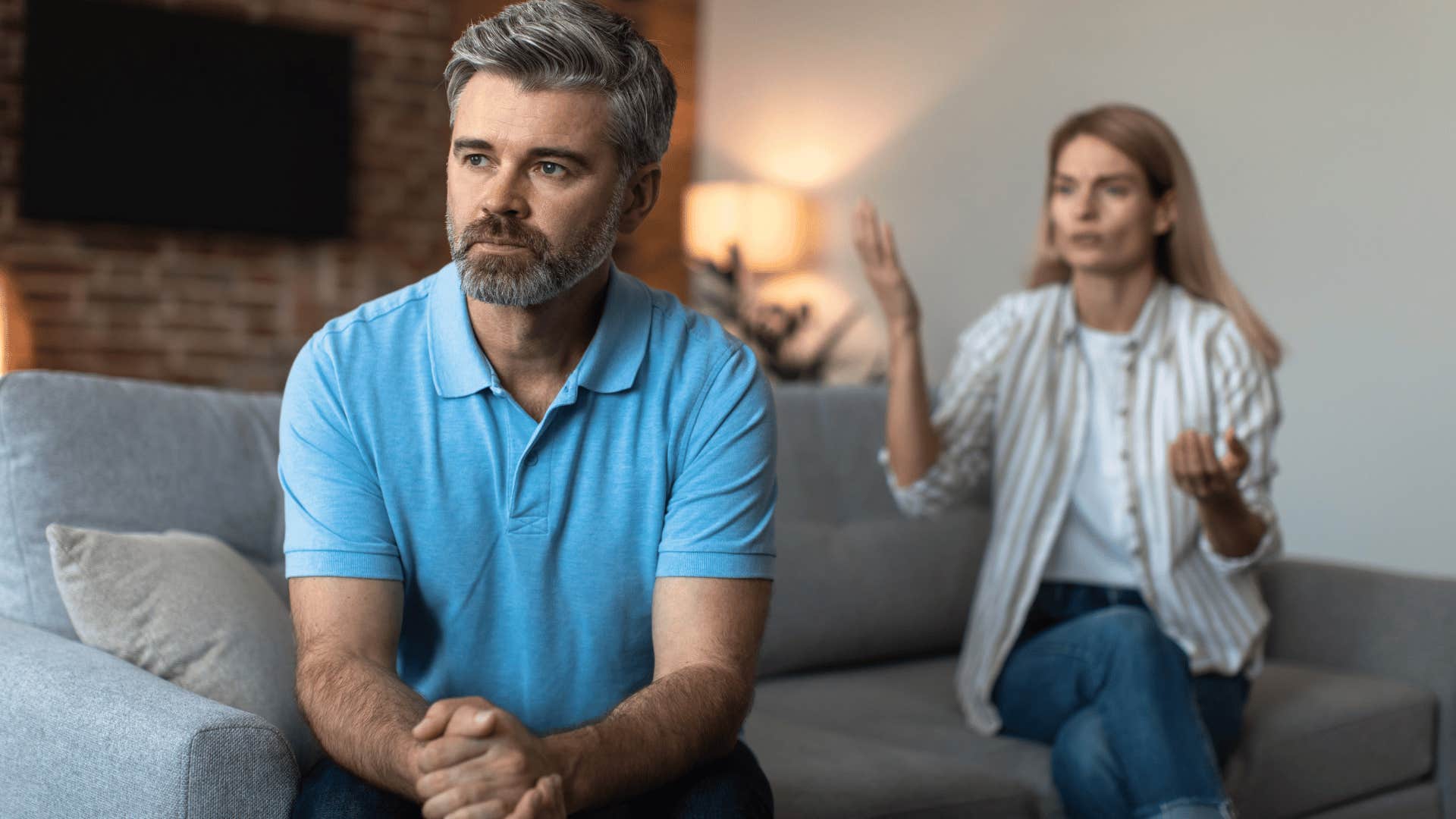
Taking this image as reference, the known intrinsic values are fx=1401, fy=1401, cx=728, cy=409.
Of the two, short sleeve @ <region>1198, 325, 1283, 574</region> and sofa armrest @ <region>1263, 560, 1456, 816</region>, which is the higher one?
short sleeve @ <region>1198, 325, 1283, 574</region>

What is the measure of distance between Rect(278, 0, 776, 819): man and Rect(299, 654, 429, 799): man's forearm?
29 millimetres

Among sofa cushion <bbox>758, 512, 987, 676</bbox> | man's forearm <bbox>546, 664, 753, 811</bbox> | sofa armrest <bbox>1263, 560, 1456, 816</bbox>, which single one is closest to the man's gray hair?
man's forearm <bbox>546, 664, 753, 811</bbox>

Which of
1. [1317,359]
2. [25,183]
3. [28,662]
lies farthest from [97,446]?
[25,183]

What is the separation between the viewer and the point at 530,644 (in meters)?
1.36

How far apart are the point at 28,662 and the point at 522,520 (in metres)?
0.52

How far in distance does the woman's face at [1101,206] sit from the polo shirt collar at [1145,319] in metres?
0.08

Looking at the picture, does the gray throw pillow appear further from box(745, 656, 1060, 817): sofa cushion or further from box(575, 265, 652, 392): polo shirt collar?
box(745, 656, 1060, 817): sofa cushion

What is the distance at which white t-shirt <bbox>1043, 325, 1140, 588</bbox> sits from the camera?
208 centimetres

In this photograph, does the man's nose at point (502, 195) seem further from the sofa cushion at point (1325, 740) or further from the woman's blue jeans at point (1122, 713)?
the sofa cushion at point (1325, 740)

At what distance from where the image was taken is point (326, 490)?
1315 millimetres

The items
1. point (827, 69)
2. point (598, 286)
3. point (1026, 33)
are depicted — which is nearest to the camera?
point (598, 286)

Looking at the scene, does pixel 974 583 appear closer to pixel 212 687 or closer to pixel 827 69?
pixel 212 687

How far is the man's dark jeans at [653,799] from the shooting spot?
1201 millimetres

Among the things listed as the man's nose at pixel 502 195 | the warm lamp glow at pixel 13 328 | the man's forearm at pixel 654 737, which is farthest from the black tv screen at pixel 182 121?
the man's forearm at pixel 654 737
